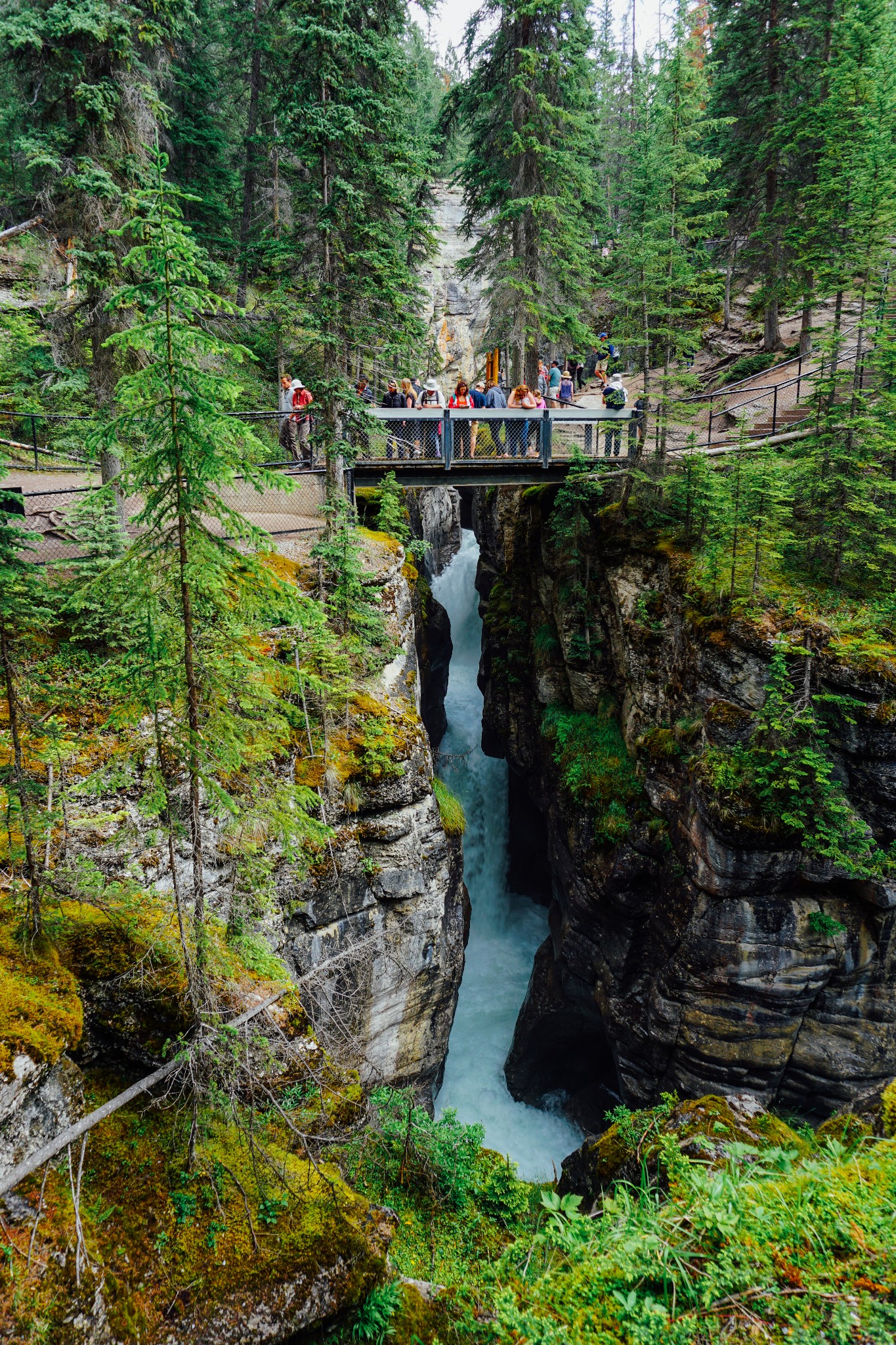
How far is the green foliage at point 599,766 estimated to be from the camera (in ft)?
49.1

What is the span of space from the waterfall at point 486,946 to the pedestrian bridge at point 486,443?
10666 mm

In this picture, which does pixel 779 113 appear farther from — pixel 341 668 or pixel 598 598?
pixel 341 668

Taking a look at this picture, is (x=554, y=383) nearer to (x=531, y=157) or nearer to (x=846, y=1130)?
(x=531, y=157)

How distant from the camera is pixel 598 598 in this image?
1680 cm

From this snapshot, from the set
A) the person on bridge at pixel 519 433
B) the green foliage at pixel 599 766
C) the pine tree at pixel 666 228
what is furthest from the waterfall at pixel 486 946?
the pine tree at pixel 666 228

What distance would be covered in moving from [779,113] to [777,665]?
18.1 meters

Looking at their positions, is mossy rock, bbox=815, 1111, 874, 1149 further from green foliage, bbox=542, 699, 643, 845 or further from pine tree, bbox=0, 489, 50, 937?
green foliage, bbox=542, 699, 643, 845

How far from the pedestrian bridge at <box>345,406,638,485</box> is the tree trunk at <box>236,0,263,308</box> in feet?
45.2

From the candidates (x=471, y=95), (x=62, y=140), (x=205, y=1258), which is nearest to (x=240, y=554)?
(x=205, y=1258)

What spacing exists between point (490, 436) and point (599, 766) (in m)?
7.99

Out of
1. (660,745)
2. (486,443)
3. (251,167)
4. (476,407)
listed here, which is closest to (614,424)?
(486,443)

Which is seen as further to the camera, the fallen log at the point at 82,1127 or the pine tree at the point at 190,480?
the pine tree at the point at 190,480

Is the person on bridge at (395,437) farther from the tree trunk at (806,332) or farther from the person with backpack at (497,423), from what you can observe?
the tree trunk at (806,332)

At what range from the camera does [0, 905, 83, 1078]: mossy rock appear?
4.50 meters
